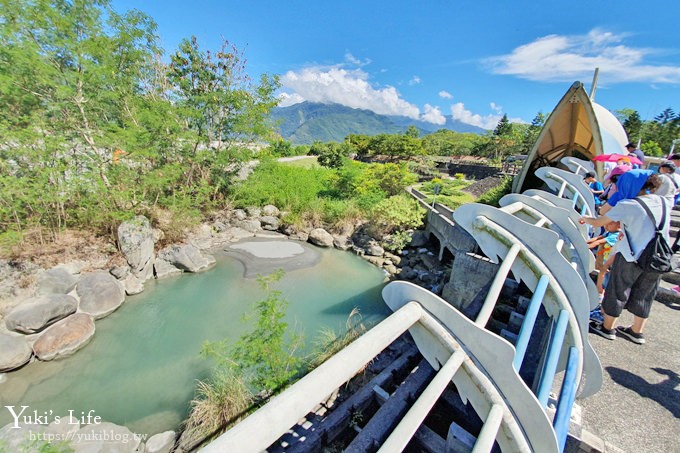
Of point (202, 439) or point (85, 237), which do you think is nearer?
point (202, 439)

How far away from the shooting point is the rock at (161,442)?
3.82m

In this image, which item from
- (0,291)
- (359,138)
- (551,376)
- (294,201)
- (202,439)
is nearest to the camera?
(551,376)

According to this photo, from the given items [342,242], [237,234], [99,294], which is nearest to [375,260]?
[342,242]

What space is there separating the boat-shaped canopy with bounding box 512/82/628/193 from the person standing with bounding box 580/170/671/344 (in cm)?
440

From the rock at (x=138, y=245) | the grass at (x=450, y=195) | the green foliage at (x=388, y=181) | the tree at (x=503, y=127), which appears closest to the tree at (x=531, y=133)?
the tree at (x=503, y=127)

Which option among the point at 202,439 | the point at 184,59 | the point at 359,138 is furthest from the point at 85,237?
the point at 359,138

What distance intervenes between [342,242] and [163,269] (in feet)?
20.3

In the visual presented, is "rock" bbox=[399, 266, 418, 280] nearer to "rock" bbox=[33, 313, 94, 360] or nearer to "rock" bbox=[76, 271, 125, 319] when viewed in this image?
"rock" bbox=[76, 271, 125, 319]

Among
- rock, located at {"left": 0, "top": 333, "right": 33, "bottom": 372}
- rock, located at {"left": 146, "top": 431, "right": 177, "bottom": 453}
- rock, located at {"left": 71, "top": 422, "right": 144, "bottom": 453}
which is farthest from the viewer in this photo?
rock, located at {"left": 0, "top": 333, "right": 33, "bottom": 372}

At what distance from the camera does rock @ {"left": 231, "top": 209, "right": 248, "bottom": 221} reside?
12383mm

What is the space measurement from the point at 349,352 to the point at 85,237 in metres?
9.95

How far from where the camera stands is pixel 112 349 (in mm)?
5770

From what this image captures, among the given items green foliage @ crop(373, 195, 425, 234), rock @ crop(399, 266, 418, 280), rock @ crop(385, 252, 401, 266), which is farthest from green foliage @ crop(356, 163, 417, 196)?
rock @ crop(399, 266, 418, 280)

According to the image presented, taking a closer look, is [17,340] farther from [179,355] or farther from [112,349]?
[179,355]
